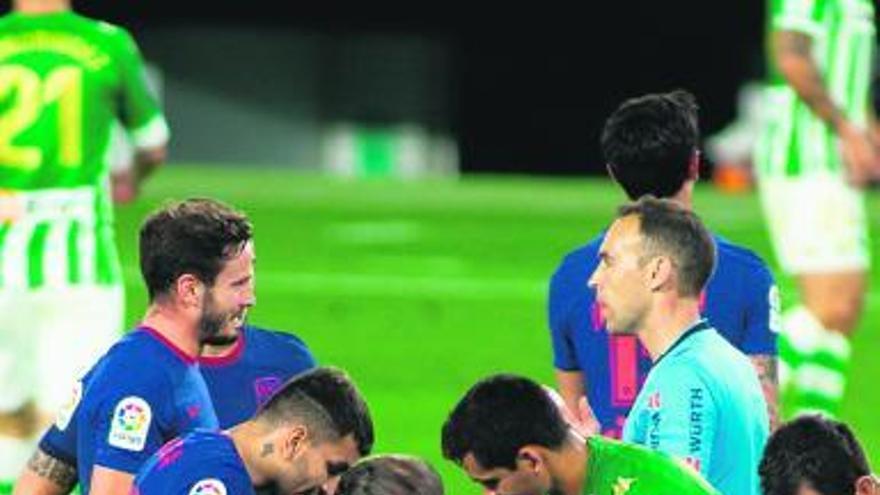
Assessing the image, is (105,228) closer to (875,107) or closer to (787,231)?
(787,231)

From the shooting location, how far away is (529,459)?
584 centimetres

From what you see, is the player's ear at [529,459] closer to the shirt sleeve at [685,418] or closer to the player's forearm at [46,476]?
the shirt sleeve at [685,418]

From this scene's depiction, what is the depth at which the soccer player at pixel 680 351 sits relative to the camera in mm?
6289

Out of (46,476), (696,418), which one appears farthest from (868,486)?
(46,476)

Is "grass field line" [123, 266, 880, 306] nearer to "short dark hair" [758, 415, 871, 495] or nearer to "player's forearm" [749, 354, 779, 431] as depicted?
"player's forearm" [749, 354, 779, 431]

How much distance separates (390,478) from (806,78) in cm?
545

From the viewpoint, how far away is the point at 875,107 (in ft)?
94.4

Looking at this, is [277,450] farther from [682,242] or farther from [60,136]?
[60,136]

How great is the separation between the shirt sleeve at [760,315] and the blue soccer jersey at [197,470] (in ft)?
6.17

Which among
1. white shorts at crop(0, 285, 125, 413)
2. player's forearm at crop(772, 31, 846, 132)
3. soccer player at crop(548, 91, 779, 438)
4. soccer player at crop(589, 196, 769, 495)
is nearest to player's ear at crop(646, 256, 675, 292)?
soccer player at crop(589, 196, 769, 495)

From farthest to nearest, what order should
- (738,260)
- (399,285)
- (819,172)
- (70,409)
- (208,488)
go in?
(399,285) < (819,172) < (738,260) < (70,409) < (208,488)

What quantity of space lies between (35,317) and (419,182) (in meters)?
21.5

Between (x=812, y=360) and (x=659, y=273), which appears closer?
→ (x=659, y=273)

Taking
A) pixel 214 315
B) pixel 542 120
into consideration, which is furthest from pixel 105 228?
pixel 542 120
